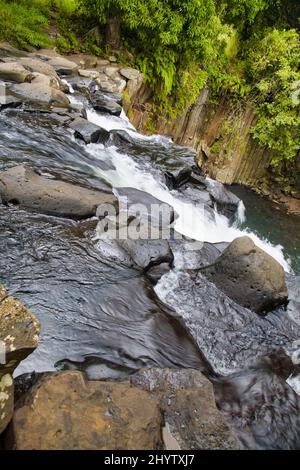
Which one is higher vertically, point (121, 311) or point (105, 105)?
point (105, 105)

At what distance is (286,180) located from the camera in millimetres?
13609

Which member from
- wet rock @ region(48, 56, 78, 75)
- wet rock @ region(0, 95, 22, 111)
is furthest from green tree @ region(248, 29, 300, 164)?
wet rock @ region(0, 95, 22, 111)

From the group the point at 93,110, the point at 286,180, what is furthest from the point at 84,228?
the point at 286,180

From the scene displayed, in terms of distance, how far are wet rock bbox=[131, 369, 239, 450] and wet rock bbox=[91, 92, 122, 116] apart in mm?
7270

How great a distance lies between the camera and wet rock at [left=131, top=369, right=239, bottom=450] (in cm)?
228

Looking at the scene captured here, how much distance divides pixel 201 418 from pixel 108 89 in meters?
8.70

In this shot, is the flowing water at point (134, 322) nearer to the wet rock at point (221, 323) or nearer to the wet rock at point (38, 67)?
the wet rock at point (221, 323)

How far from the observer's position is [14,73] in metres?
7.69

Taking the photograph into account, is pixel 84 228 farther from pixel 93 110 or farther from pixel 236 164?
pixel 236 164

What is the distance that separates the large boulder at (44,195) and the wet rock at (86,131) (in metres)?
2.17

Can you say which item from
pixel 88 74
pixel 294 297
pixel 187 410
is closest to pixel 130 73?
pixel 88 74

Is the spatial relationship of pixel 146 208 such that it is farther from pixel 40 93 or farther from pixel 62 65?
pixel 62 65

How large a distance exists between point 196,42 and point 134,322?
31.5ft

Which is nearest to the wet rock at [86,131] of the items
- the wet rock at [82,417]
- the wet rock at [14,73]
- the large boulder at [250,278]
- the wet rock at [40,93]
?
the wet rock at [40,93]
